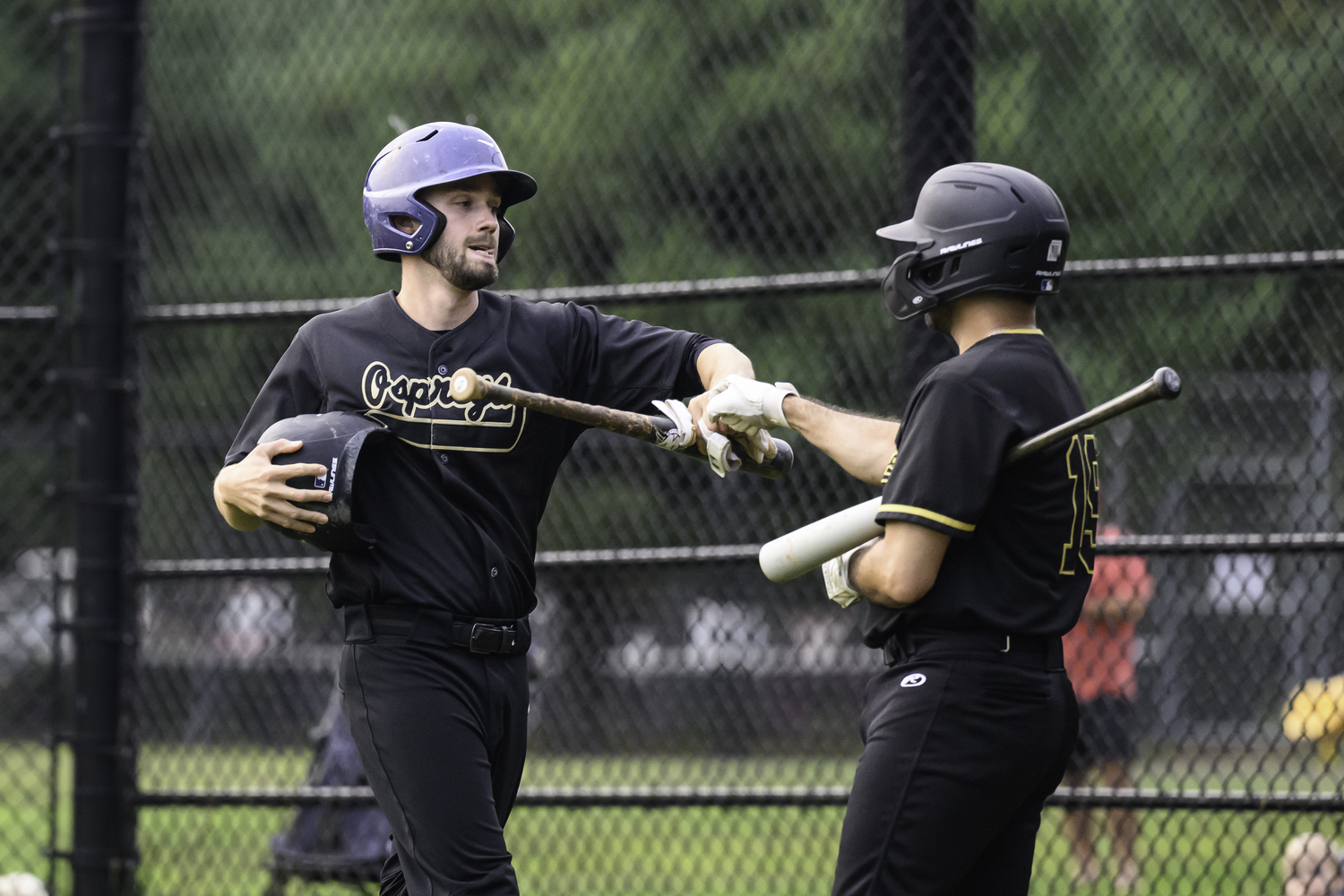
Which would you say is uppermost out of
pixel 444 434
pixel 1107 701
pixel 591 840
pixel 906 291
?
pixel 444 434

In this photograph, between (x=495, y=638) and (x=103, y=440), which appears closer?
(x=495, y=638)

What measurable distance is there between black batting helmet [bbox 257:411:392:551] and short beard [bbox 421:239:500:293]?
0.41 meters

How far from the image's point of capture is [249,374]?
223 inches

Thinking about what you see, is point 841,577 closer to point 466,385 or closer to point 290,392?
point 466,385

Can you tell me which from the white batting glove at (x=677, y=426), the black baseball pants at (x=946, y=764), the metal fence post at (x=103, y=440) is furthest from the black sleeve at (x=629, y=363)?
the metal fence post at (x=103, y=440)

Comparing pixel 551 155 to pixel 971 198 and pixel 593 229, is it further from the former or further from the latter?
pixel 971 198

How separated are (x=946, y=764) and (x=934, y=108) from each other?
250cm

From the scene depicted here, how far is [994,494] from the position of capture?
277 centimetres

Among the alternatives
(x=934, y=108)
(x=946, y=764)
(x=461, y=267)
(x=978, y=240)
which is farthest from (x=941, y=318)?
(x=934, y=108)

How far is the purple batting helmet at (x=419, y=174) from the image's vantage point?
3.37 metres

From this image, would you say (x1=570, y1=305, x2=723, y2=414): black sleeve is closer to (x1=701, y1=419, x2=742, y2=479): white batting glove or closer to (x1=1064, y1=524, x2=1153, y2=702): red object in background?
(x1=701, y1=419, x2=742, y2=479): white batting glove

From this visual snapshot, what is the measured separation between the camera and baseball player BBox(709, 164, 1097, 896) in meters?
2.70

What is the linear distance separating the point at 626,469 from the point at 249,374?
154 centimetres

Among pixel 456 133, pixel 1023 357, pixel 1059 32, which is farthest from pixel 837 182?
pixel 1023 357
